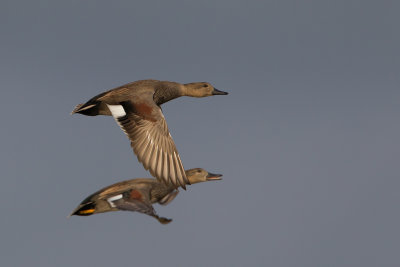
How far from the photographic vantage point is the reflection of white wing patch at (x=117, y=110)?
14.6 metres

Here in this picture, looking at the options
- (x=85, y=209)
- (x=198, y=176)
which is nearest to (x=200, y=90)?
(x=198, y=176)

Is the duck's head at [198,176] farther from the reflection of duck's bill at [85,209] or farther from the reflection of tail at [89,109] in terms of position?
the reflection of duck's bill at [85,209]

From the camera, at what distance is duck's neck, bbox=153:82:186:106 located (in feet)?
52.7

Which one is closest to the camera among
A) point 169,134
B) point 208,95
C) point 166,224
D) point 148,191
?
point 166,224

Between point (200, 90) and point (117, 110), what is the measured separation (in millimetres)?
3230

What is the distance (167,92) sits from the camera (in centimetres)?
1641

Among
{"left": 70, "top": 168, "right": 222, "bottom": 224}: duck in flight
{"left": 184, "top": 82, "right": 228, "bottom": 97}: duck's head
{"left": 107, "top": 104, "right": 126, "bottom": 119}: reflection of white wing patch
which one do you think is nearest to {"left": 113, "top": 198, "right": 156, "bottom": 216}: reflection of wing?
{"left": 70, "top": 168, "right": 222, "bottom": 224}: duck in flight

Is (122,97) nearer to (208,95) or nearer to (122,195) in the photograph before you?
(122,195)

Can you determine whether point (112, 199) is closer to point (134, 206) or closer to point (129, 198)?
point (129, 198)

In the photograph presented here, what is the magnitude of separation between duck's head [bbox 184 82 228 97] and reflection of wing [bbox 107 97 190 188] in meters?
2.73

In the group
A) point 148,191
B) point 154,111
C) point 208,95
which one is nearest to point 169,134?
point 154,111

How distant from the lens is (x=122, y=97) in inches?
593

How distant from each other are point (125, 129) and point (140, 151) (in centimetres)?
46

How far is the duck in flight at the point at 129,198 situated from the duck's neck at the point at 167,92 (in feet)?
4.57
